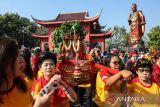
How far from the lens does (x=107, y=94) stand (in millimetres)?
3428

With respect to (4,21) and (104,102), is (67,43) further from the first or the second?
(4,21)

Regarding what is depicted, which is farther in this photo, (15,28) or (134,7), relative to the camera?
(15,28)

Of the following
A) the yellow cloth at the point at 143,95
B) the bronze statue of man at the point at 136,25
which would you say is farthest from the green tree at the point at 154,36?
the yellow cloth at the point at 143,95

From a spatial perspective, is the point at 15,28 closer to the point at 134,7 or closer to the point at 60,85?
the point at 134,7

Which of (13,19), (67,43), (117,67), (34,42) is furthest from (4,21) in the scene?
(117,67)

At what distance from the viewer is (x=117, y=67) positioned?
11.8 feet

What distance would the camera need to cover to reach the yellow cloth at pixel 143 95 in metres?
3.07

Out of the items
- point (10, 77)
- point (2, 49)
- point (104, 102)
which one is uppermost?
point (2, 49)

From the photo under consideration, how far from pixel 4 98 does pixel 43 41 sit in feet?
110

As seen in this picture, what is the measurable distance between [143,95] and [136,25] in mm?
15745

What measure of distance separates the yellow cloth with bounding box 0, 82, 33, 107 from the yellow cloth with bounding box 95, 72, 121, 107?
122cm

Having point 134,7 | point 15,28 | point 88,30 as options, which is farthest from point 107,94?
point 15,28

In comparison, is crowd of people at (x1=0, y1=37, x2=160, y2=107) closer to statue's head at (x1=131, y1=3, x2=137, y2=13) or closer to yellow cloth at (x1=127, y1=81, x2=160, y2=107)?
yellow cloth at (x1=127, y1=81, x2=160, y2=107)

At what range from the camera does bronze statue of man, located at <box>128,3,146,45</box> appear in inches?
709
